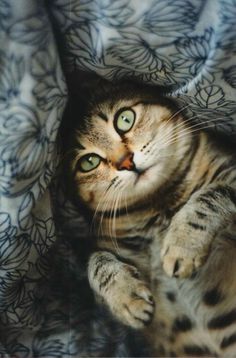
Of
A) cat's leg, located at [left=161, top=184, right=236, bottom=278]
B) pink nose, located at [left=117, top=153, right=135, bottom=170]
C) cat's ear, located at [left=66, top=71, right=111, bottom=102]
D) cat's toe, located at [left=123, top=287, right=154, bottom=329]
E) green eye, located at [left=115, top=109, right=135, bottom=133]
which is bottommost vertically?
cat's toe, located at [left=123, top=287, right=154, bottom=329]

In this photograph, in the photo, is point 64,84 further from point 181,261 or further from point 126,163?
point 181,261

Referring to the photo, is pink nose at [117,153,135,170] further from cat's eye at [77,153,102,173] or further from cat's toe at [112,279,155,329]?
cat's toe at [112,279,155,329]

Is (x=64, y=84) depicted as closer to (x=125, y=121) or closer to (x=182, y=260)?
(x=125, y=121)

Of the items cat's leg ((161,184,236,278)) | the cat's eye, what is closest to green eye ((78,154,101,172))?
the cat's eye

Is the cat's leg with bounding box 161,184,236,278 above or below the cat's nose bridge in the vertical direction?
below

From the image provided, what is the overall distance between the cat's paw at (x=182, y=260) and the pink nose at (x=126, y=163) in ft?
0.31

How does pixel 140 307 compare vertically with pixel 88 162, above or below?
below

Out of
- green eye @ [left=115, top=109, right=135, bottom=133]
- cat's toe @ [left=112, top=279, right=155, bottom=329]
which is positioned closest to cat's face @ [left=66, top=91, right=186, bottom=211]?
green eye @ [left=115, top=109, right=135, bottom=133]

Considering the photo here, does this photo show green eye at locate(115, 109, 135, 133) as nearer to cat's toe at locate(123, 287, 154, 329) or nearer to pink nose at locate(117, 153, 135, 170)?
pink nose at locate(117, 153, 135, 170)

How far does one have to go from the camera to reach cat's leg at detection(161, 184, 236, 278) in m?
0.61

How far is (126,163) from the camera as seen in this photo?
0.60 m

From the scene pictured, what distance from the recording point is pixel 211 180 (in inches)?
24.4

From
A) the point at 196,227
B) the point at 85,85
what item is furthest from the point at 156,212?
the point at 85,85

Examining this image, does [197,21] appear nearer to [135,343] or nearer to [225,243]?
[225,243]
